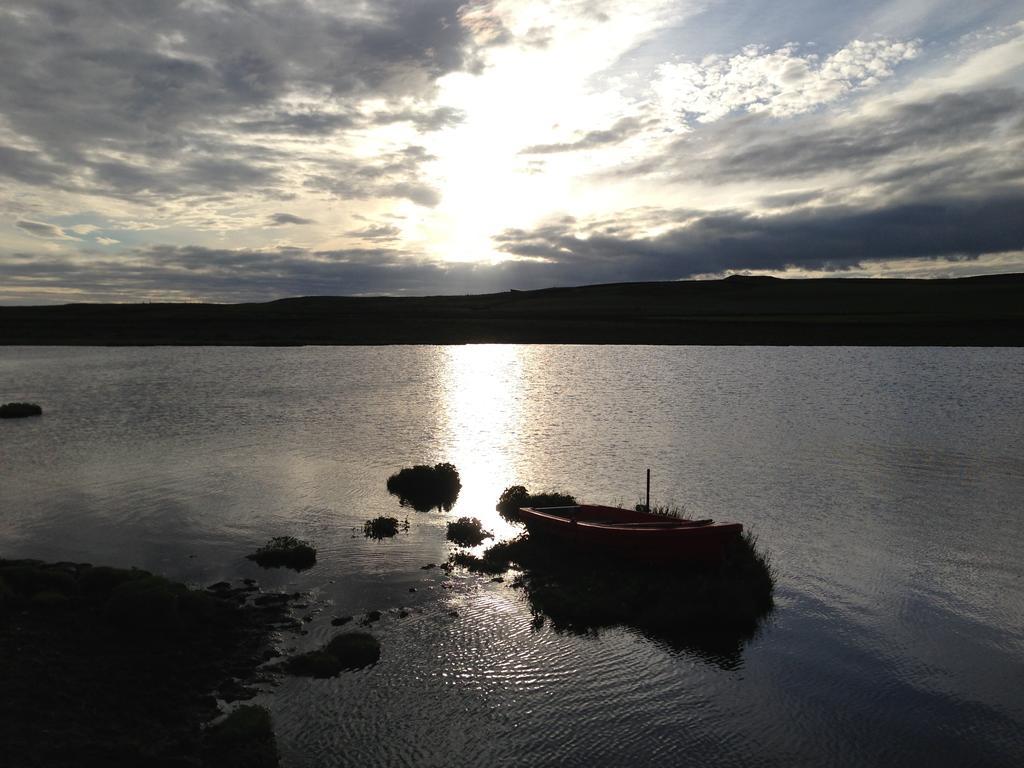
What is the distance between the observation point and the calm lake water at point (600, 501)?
14.0m

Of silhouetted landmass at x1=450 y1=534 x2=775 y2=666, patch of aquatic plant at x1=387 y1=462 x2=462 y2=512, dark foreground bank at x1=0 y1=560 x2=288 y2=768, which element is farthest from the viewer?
patch of aquatic plant at x1=387 y1=462 x2=462 y2=512

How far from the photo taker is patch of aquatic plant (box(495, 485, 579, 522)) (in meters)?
27.6

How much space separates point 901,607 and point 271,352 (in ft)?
361

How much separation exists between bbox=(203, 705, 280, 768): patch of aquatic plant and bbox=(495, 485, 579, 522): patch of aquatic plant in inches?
615

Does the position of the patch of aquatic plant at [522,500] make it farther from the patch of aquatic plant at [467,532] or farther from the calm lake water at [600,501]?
the patch of aquatic plant at [467,532]

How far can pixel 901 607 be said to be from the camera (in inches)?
766

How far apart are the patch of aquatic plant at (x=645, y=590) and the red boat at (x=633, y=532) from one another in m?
0.38

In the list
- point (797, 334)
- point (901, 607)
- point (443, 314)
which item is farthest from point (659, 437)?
point (443, 314)

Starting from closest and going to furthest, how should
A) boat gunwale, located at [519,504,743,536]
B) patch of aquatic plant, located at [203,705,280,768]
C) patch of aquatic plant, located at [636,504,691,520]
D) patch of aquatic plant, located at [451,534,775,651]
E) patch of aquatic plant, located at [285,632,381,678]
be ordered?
patch of aquatic plant, located at [203,705,280,768] < patch of aquatic plant, located at [285,632,381,678] < patch of aquatic plant, located at [451,534,775,651] < boat gunwale, located at [519,504,743,536] < patch of aquatic plant, located at [636,504,691,520]

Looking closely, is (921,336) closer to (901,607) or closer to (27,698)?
(901,607)

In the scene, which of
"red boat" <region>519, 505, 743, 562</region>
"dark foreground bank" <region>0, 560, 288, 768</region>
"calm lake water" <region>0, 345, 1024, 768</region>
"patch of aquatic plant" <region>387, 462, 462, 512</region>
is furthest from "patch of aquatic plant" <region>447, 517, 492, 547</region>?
"dark foreground bank" <region>0, 560, 288, 768</region>

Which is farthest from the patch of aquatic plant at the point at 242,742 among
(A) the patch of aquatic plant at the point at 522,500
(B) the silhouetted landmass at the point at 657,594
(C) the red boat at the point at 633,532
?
(A) the patch of aquatic plant at the point at 522,500

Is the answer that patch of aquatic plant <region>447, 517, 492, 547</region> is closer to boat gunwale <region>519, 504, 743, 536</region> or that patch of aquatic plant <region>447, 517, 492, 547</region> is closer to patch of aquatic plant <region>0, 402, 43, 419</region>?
boat gunwale <region>519, 504, 743, 536</region>

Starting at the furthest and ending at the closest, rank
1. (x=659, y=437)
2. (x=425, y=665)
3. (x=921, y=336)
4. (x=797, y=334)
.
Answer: (x=797, y=334)
(x=921, y=336)
(x=659, y=437)
(x=425, y=665)
